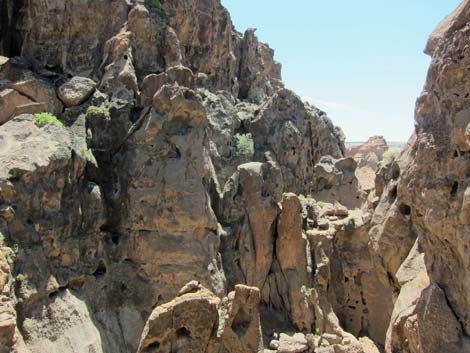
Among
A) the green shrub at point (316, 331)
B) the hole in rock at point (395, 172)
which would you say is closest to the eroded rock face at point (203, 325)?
the hole in rock at point (395, 172)

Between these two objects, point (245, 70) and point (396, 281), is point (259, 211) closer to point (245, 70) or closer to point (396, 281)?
point (396, 281)

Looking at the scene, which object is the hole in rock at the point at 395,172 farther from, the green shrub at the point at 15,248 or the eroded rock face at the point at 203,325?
the green shrub at the point at 15,248

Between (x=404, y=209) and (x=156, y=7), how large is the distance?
74.9ft

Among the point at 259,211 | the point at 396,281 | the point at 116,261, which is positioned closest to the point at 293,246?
the point at 259,211

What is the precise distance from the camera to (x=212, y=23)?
3619 centimetres

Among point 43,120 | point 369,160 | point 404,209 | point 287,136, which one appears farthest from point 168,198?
point 369,160

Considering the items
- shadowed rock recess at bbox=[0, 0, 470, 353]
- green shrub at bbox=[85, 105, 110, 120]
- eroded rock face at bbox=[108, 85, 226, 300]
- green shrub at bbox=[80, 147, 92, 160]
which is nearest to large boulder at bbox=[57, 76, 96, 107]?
shadowed rock recess at bbox=[0, 0, 470, 353]

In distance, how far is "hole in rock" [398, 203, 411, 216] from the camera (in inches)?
397

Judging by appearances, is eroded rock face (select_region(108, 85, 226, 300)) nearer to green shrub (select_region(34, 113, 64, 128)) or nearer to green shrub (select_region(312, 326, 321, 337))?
green shrub (select_region(34, 113, 64, 128))

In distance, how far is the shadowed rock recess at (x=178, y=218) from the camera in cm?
838

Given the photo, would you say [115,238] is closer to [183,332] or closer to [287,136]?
[183,332]

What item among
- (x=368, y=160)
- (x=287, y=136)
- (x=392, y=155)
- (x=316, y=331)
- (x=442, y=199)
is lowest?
(x=316, y=331)

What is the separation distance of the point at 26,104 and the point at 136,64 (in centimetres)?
761

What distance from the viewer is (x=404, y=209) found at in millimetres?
10156
